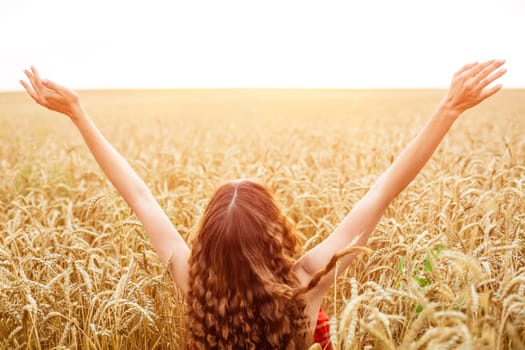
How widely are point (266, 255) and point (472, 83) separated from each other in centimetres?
87

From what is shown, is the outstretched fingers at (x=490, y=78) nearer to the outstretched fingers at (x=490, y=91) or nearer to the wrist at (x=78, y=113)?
the outstretched fingers at (x=490, y=91)

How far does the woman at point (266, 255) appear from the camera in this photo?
5.05 ft

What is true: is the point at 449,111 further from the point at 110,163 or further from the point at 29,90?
the point at 29,90

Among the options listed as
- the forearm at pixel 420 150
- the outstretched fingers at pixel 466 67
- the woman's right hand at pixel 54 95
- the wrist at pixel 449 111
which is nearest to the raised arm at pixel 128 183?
the woman's right hand at pixel 54 95

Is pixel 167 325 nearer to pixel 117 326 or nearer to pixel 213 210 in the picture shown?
pixel 117 326

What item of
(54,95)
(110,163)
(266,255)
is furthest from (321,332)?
(54,95)

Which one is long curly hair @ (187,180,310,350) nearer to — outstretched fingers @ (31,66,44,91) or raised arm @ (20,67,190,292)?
raised arm @ (20,67,190,292)

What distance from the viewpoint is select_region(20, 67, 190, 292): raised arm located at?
1.82 meters

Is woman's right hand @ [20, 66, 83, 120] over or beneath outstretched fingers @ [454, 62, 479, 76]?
beneath

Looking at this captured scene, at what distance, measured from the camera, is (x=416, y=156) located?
5.14 feet

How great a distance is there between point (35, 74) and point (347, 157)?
4667 mm

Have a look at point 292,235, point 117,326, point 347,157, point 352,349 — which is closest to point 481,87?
point 292,235

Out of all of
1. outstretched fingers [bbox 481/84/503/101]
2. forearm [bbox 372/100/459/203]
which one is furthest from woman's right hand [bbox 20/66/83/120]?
outstretched fingers [bbox 481/84/503/101]

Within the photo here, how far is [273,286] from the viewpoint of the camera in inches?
61.3
